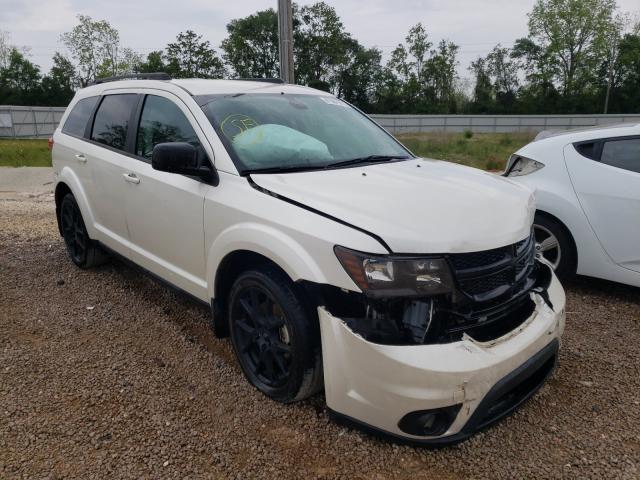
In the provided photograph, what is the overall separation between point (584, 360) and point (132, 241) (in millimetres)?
3250

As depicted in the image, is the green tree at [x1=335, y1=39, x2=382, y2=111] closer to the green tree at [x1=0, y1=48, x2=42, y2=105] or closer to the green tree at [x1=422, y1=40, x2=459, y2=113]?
the green tree at [x1=422, y1=40, x2=459, y2=113]

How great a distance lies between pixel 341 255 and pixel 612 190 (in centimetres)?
294

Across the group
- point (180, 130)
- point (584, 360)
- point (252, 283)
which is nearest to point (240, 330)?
point (252, 283)

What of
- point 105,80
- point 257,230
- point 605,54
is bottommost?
point 257,230

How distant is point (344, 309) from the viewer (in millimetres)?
2268

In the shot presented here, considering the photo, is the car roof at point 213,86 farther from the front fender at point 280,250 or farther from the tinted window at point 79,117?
the front fender at point 280,250

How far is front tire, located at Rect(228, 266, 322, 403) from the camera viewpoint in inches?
95.9

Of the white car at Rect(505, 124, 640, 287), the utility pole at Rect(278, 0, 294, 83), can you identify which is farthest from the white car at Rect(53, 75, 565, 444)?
the utility pole at Rect(278, 0, 294, 83)

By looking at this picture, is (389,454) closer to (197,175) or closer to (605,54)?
(197,175)

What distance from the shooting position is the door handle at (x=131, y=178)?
355 cm

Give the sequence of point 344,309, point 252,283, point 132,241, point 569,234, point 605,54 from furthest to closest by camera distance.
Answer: point 605,54
point 569,234
point 132,241
point 252,283
point 344,309

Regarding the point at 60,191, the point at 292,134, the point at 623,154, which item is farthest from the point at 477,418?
the point at 60,191

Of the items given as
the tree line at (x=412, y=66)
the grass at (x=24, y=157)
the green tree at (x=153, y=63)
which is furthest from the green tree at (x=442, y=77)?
the grass at (x=24, y=157)

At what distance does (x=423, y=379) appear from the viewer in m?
2.09
